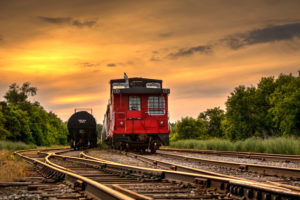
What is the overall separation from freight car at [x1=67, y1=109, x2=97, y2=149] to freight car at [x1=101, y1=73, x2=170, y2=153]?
832 cm

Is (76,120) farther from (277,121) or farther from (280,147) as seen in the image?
(277,121)

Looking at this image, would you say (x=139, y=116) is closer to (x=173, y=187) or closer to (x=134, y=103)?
(x=134, y=103)

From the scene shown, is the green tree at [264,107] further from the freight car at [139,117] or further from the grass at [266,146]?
the freight car at [139,117]

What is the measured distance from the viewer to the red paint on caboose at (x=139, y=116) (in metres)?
17.0

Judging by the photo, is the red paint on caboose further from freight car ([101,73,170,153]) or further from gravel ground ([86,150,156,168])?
gravel ground ([86,150,156,168])

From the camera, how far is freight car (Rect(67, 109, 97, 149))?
25.5m

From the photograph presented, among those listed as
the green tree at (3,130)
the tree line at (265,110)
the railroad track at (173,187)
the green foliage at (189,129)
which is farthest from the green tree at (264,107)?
the railroad track at (173,187)

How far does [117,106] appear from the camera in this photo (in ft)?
57.3

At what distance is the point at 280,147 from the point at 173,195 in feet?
42.5

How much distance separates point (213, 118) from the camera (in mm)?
101562

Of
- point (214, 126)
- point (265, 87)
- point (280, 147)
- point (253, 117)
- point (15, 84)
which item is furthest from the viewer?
point (214, 126)

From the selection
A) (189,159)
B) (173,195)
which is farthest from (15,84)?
(173,195)

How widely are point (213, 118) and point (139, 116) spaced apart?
283ft

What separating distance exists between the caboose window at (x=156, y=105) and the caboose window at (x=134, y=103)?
54cm
